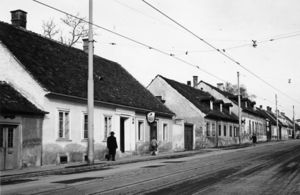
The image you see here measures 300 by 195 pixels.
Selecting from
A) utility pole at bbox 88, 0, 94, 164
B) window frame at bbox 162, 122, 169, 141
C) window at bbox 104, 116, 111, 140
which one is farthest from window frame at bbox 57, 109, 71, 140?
window frame at bbox 162, 122, 169, 141

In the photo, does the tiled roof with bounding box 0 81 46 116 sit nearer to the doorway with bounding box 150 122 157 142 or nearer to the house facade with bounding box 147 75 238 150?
the doorway with bounding box 150 122 157 142

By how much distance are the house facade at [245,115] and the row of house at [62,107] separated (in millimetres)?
20574

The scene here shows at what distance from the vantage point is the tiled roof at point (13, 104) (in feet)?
58.1

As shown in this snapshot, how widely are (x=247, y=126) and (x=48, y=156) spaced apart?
48.5 metres

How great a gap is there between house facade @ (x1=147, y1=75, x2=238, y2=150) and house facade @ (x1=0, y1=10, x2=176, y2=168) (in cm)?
846

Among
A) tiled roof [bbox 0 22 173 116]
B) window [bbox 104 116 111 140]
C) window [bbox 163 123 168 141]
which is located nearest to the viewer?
tiled roof [bbox 0 22 173 116]

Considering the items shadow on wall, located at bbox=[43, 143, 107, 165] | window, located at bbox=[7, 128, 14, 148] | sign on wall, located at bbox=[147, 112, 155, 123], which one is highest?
sign on wall, located at bbox=[147, 112, 155, 123]

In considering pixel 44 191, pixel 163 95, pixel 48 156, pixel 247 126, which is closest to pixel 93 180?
pixel 44 191

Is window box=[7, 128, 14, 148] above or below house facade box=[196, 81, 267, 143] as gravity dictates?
below

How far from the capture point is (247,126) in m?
64.7

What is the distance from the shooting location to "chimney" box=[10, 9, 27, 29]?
86.1ft

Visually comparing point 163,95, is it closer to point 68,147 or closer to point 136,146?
point 136,146

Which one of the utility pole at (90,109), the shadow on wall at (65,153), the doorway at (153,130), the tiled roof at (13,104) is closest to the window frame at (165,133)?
the doorway at (153,130)

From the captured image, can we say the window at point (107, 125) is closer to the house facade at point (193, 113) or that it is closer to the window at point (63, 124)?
the window at point (63, 124)
